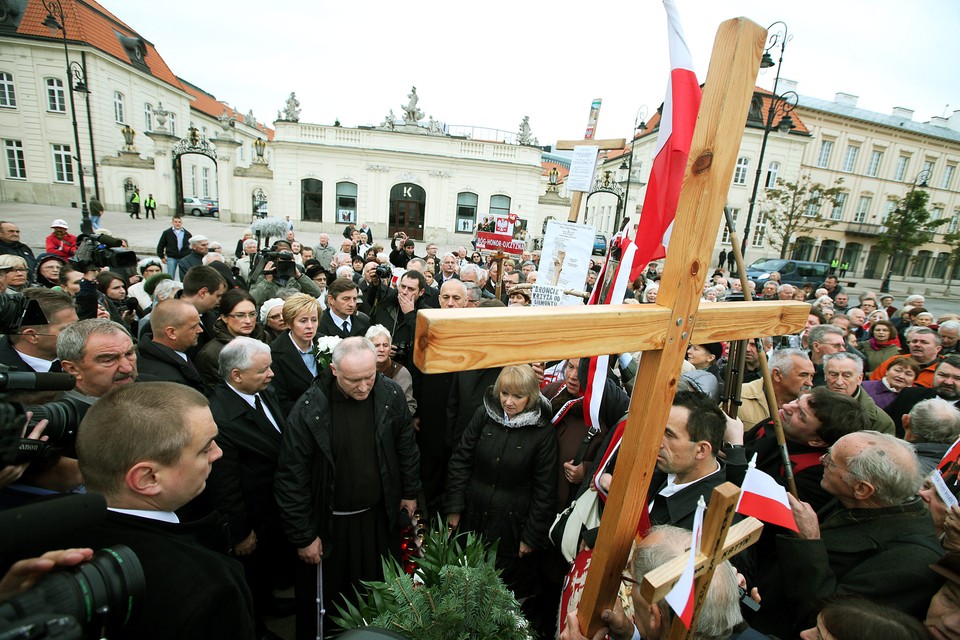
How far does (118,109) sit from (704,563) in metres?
Answer: 43.6

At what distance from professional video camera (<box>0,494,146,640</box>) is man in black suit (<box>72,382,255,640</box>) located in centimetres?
36

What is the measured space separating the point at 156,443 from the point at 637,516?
1509 millimetres

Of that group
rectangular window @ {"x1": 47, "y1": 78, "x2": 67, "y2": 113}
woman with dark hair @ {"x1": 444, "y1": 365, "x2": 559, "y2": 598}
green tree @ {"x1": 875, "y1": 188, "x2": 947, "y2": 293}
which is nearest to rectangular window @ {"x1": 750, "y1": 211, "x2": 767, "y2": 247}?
green tree @ {"x1": 875, "y1": 188, "x2": 947, "y2": 293}

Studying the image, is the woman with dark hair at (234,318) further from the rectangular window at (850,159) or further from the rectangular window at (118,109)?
the rectangular window at (850,159)

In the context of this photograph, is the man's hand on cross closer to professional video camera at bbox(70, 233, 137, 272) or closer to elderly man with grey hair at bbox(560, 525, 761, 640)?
elderly man with grey hair at bbox(560, 525, 761, 640)

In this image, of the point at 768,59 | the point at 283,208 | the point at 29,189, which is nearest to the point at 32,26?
the point at 29,189

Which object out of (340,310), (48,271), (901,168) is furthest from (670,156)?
(901,168)

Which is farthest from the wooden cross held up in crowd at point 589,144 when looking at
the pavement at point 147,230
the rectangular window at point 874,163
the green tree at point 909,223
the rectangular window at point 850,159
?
the rectangular window at point 874,163

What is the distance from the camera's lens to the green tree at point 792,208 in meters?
26.9

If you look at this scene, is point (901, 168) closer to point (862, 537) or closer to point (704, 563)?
point (862, 537)

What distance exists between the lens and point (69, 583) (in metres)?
0.85

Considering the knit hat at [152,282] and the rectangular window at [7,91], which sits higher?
the rectangular window at [7,91]

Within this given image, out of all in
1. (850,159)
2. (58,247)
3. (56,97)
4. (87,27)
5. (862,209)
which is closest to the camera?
(58,247)

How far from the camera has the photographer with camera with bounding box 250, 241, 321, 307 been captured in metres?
5.93
